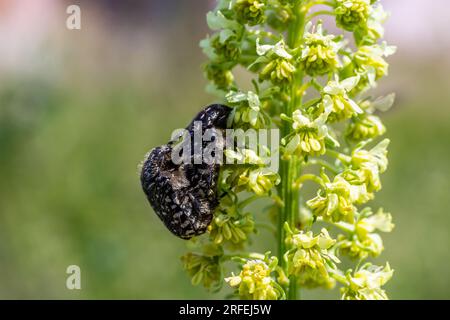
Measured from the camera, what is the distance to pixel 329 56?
3350mm

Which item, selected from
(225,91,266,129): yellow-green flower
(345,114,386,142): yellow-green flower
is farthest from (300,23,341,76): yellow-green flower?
(345,114,386,142): yellow-green flower

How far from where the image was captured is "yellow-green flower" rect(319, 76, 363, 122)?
3375mm

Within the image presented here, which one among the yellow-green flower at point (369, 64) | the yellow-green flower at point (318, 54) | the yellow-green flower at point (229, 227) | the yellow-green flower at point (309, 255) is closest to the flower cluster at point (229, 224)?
the yellow-green flower at point (229, 227)

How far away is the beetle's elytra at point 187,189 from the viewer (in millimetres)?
3402

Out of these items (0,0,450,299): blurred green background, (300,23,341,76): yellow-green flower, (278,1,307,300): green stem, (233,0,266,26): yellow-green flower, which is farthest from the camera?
(0,0,450,299): blurred green background

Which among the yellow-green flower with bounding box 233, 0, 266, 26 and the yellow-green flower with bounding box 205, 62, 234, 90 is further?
the yellow-green flower with bounding box 205, 62, 234, 90

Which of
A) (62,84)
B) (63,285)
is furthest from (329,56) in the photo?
(62,84)

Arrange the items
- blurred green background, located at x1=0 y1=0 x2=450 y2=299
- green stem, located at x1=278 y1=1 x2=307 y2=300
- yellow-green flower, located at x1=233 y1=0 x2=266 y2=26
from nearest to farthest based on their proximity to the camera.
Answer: yellow-green flower, located at x1=233 y1=0 x2=266 y2=26, green stem, located at x1=278 y1=1 x2=307 y2=300, blurred green background, located at x1=0 y1=0 x2=450 y2=299

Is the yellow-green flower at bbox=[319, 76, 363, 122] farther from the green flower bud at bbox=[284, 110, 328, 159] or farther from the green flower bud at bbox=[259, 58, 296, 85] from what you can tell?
the green flower bud at bbox=[259, 58, 296, 85]

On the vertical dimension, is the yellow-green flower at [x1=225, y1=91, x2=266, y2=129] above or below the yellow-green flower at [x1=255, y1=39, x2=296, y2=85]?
below

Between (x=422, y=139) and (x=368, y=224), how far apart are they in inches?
189

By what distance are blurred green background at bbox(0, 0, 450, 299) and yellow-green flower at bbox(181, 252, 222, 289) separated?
219 centimetres

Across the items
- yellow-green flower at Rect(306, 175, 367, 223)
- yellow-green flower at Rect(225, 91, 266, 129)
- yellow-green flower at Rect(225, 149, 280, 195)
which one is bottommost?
yellow-green flower at Rect(306, 175, 367, 223)

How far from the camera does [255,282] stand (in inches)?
132
